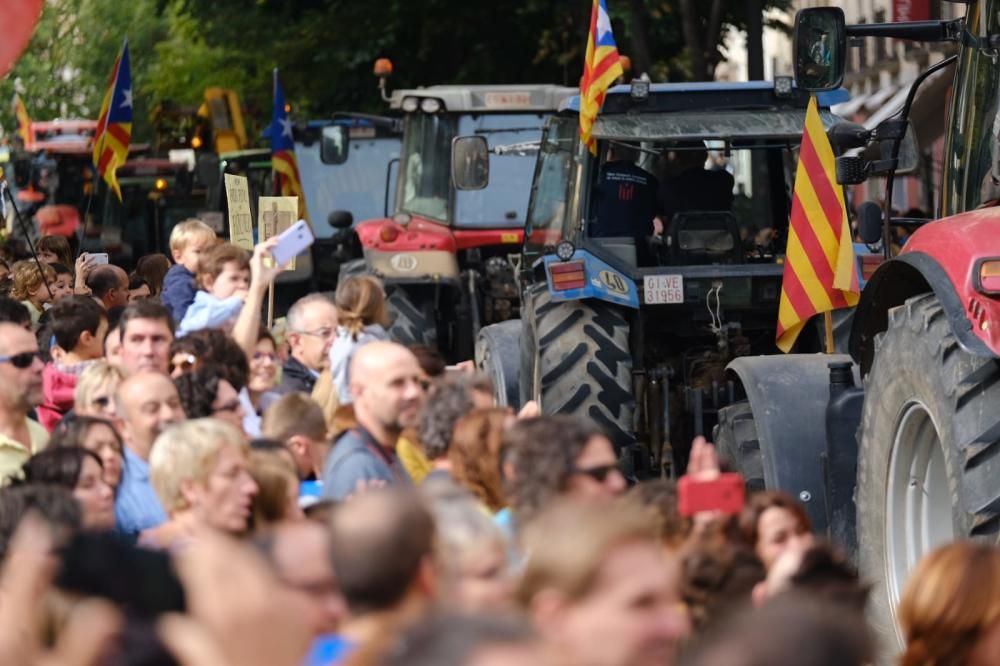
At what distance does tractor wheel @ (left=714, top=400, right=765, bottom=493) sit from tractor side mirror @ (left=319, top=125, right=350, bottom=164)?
39.0 ft

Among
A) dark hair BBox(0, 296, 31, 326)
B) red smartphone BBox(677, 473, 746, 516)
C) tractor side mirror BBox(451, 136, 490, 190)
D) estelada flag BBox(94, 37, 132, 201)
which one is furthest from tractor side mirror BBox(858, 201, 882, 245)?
estelada flag BBox(94, 37, 132, 201)

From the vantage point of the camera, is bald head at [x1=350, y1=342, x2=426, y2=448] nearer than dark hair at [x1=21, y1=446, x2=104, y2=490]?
No

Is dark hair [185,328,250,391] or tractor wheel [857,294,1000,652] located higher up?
dark hair [185,328,250,391]

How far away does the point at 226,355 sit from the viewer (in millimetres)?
8172

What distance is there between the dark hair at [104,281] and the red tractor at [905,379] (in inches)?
128

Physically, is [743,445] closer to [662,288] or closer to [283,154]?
[662,288]

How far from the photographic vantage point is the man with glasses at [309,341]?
31.4ft

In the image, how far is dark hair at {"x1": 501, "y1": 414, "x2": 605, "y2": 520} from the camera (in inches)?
230

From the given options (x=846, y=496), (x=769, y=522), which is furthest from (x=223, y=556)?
(x=846, y=496)

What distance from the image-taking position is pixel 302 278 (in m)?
22.3

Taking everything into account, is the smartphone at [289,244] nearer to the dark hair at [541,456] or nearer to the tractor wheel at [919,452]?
the tractor wheel at [919,452]

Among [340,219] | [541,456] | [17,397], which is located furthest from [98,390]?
[340,219]

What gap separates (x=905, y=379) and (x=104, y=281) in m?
5.12

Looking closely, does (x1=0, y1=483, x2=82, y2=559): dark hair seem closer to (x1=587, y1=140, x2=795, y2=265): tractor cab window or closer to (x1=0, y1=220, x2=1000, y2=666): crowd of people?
(x1=0, y1=220, x2=1000, y2=666): crowd of people
